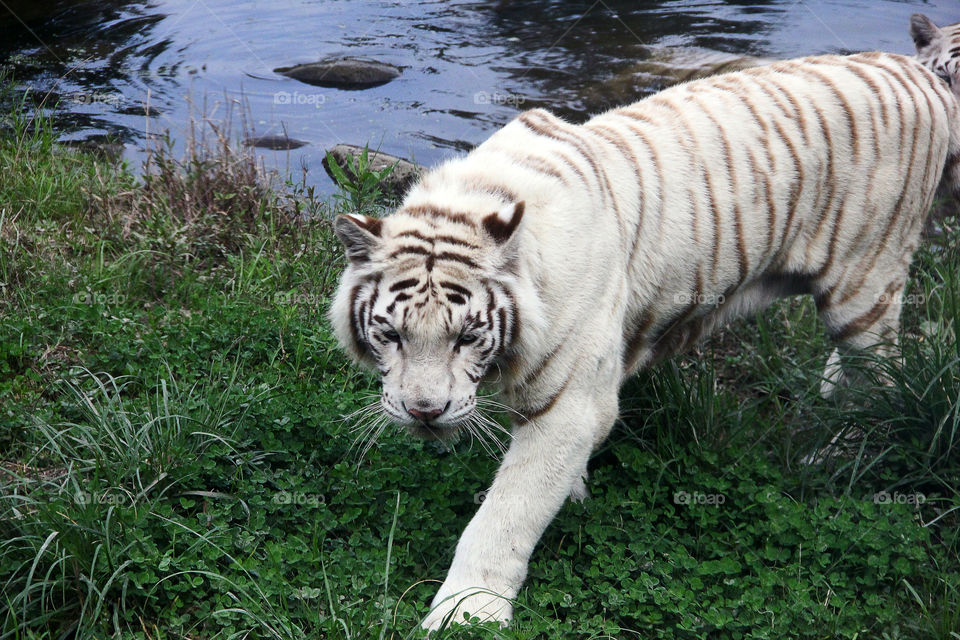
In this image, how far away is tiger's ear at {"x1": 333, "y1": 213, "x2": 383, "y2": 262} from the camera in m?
3.08

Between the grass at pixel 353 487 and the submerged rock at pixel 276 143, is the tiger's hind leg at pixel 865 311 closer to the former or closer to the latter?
the grass at pixel 353 487

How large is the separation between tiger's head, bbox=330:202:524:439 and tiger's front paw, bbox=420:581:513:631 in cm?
54

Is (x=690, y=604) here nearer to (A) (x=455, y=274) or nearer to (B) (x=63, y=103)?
(A) (x=455, y=274)

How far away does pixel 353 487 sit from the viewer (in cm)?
371

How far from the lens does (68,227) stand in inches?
219

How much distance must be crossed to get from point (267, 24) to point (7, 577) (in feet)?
23.0

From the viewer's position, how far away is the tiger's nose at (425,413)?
9.75 feet

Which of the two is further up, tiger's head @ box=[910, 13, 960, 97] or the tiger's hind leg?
tiger's head @ box=[910, 13, 960, 97]

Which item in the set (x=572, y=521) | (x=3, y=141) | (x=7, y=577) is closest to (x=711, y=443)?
(x=572, y=521)
